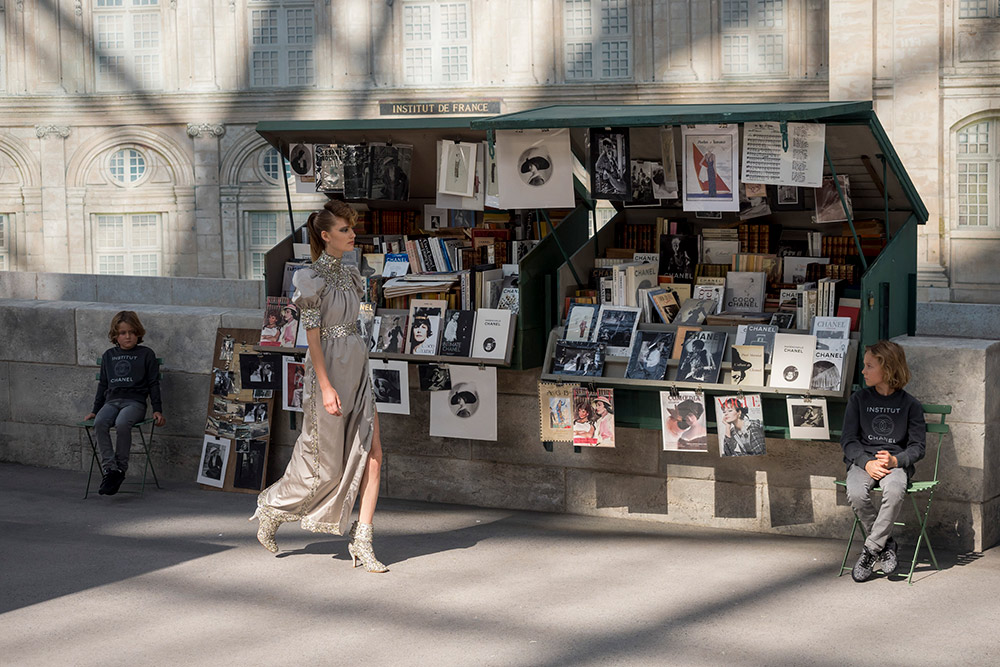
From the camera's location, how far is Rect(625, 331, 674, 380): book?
6.73 meters

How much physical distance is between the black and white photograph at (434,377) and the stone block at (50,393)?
263 cm

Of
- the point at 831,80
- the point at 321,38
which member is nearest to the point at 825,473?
the point at 831,80

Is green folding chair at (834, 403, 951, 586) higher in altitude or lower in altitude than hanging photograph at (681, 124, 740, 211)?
lower

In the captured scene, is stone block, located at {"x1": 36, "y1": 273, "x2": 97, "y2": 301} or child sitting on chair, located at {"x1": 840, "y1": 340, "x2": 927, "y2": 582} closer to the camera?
child sitting on chair, located at {"x1": 840, "y1": 340, "x2": 927, "y2": 582}

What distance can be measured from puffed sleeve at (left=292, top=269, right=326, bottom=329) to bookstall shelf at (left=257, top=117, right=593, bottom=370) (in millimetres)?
1313

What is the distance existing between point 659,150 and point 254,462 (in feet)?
10.2

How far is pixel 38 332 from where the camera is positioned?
29.4 feet

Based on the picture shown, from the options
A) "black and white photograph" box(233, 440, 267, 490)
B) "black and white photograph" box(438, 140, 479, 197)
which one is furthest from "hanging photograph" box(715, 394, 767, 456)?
"black and white photograph" box(233, 440, 267, 490)

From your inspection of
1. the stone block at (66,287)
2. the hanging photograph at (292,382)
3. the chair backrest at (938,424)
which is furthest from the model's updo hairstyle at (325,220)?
the stone block at (66,287)

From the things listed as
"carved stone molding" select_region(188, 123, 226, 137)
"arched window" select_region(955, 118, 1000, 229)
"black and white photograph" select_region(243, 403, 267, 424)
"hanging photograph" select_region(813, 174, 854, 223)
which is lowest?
"black and white photograph" select_region(243, 403, 267, 424)

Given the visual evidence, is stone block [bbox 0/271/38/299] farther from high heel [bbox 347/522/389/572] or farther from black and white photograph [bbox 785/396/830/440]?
black and white photograph [bbox 785/396/830/440]

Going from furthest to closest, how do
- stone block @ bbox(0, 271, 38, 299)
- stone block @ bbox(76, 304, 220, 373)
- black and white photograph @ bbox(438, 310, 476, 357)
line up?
1. stone block @ bbox(0, 271, 38, 299)
2. stone block @ bbox(76, 304, 220, 373)
3. black and white photograph @ bbox(438, 310, 476, 357)

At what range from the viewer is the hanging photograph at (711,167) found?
21.1 feet

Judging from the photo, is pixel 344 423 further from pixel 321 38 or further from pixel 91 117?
pixel 91 117
